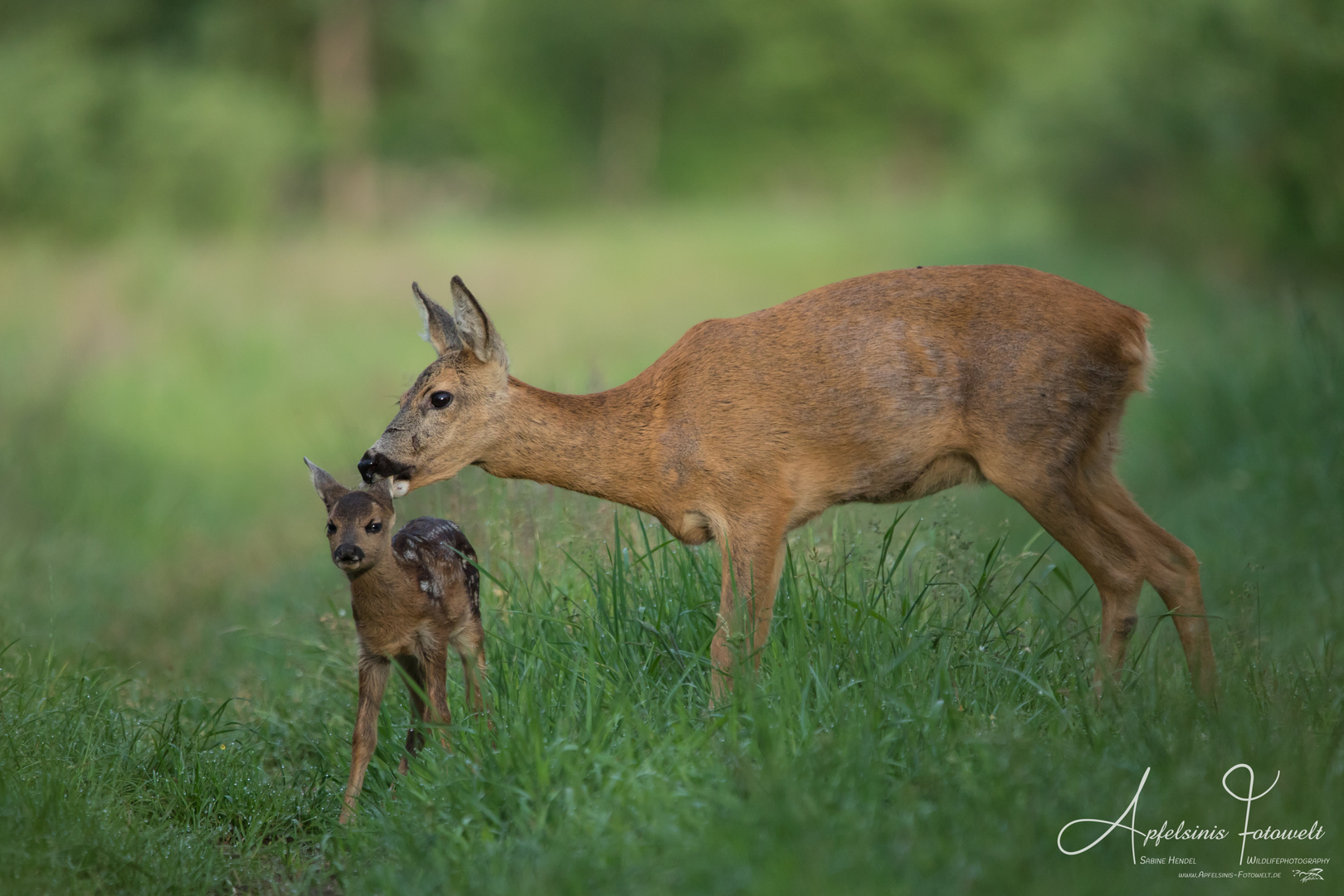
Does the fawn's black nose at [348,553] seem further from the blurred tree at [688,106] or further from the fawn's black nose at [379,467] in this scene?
the blurred tree at [688,106]

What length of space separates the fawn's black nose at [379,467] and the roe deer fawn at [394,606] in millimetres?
44

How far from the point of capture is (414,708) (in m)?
5.22

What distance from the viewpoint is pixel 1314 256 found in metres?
13.3

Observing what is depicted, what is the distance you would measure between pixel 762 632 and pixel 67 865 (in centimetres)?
247

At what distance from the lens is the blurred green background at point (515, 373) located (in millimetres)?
4188

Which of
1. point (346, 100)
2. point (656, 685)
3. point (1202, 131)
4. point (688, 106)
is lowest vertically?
point (656, 685)

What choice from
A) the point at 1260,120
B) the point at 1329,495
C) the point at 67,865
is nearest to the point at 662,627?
the point at 67,865

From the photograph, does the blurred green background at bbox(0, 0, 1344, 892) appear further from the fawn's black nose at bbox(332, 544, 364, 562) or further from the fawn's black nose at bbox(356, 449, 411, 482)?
the fawn's black nose at bbox(356, 449, 411, 482)

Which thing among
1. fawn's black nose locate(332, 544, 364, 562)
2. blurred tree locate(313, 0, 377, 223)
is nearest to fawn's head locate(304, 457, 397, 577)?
fawn's black nose locate(332, 544, 364, 562)

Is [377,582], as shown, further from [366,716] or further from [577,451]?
[577,451]

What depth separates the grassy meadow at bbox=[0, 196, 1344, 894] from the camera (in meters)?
3.72

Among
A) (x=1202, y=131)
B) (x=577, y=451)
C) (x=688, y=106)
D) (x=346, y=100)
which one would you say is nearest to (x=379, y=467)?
(x=577, y=451)

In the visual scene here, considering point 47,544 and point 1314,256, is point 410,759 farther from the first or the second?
point 1314,256

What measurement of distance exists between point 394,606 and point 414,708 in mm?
544
